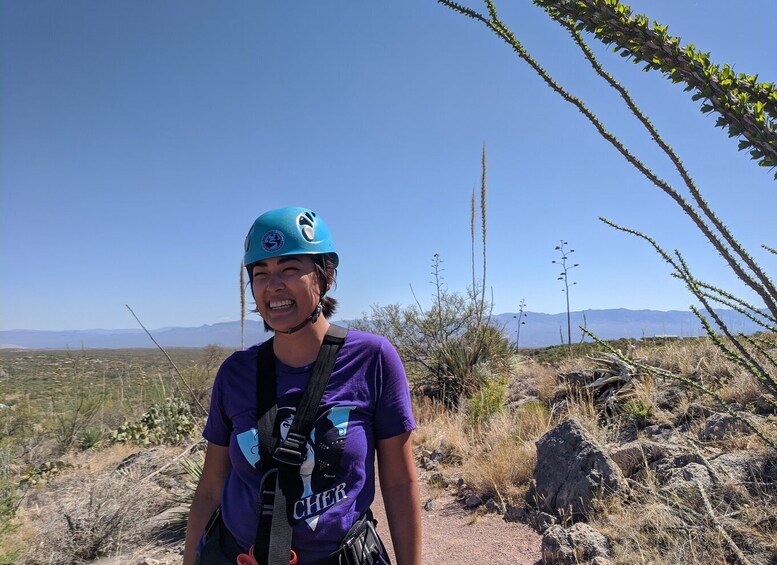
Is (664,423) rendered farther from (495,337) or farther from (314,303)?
(495,337)

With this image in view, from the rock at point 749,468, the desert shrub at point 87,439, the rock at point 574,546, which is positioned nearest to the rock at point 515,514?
the rock at point 574,546

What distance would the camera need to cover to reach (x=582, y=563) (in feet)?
9.93

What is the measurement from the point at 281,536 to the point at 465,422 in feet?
18.8

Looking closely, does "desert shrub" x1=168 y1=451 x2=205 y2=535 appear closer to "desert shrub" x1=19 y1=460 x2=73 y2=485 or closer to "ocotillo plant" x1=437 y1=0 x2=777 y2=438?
"desert shrub" x1=19 y1=460 x2=73 y2=485

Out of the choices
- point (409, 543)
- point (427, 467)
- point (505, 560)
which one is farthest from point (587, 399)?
point (409, 543)

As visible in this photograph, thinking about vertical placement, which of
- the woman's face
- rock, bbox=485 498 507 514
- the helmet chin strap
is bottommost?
rock, bbox=485 498 507 514

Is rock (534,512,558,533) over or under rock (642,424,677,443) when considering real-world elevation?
under

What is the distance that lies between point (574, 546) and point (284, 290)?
2.66 meters

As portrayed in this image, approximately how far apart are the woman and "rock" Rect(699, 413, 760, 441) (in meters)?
3.52

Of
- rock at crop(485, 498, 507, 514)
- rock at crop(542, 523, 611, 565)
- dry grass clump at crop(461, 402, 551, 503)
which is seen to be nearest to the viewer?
rock at crop(542, 523, 611, 565)

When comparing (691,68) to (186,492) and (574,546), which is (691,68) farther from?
(186,492)

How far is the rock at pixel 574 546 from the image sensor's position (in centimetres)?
306

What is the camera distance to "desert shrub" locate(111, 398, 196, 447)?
7.88m

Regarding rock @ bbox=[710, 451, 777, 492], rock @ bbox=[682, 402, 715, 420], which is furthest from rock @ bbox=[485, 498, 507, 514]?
rock @ bbox=[682, 402, 715, 420]
